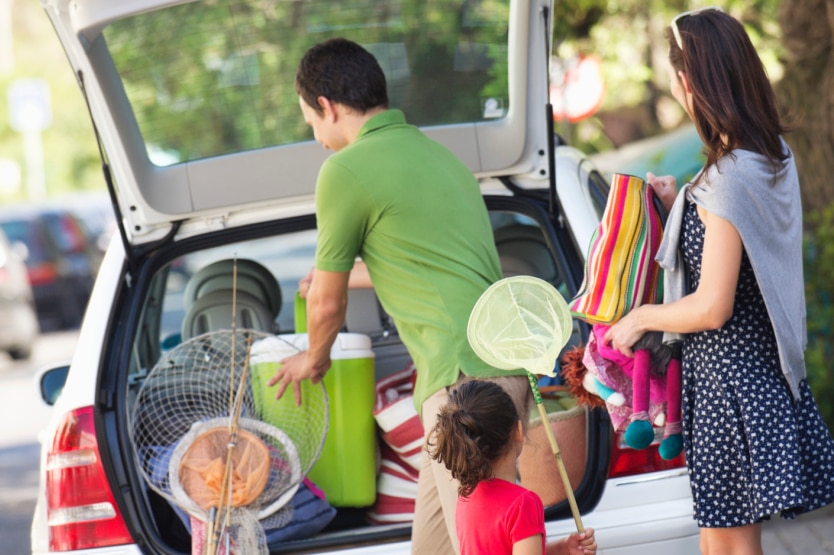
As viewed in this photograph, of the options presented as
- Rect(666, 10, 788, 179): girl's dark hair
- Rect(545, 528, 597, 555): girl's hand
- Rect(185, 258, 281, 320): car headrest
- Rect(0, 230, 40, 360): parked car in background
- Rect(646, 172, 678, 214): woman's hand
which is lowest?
Rect(0, 230, 40, 360): parked car in background

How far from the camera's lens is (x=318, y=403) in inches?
133

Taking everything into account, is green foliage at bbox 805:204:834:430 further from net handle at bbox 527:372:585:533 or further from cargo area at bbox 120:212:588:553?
net handle at bbox 527:372:585:533

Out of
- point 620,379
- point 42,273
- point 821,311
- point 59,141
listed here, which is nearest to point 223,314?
point 620,379

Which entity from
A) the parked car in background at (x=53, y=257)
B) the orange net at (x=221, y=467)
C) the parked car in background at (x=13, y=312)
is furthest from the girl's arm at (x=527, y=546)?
the parked car in background at (x=53, y=257)

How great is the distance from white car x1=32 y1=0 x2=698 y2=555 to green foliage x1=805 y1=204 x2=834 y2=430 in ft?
6.37

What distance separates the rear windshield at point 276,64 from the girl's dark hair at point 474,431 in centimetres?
139

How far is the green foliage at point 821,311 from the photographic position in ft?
17.5

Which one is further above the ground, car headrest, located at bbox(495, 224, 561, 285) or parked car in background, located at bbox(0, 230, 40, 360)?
car headrest, located at bbox(495, 224, 561, 285)

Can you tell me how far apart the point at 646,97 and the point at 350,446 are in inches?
469

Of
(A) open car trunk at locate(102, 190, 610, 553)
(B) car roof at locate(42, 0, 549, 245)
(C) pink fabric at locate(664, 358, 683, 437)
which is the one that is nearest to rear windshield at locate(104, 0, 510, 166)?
(B) car roof at locate(42, 0, 549, 245)

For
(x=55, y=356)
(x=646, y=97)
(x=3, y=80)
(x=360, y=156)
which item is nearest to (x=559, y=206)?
(x=360, y=156)

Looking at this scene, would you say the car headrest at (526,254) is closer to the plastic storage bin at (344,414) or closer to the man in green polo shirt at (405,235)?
the plastic storage bin at (344,414)

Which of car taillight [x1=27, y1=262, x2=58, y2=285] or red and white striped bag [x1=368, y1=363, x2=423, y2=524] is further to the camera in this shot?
car taillight [x1=27, y1=262, x2=58, y2=285]

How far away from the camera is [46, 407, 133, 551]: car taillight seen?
122 inches
